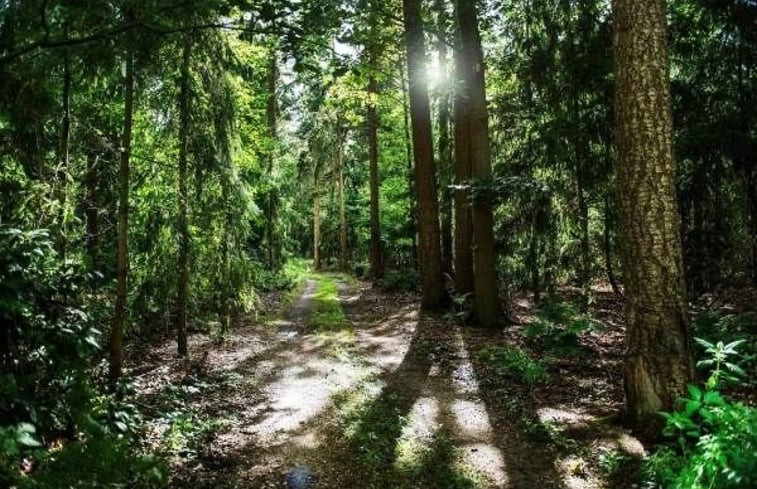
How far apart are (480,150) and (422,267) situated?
4250 millimetres

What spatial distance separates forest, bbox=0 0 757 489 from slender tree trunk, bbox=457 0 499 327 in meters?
0.05

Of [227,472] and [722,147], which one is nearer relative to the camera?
[227,472]

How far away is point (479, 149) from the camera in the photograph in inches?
486

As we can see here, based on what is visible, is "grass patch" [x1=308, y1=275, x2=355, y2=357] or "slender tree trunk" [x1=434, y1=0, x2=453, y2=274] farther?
"slender tree trunk" [x1=434, y1=0, x2=453, y2=274]

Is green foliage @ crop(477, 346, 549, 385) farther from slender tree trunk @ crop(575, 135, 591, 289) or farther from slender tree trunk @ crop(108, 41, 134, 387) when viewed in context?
slender tree trunk @ crop(108, 41, 134, 387)

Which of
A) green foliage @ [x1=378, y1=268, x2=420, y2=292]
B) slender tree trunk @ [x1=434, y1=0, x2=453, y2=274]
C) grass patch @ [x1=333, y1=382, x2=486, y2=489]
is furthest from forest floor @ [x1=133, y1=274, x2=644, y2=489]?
green foliage @ [x1=378, y1=268, x2=420, y2=292]

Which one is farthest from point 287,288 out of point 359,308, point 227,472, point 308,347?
point 227,472

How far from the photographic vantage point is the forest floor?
5961mm

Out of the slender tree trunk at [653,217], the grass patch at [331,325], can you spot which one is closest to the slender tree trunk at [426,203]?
the grass patch at [331,325]

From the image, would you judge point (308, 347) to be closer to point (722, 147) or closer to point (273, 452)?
point (273, 452)

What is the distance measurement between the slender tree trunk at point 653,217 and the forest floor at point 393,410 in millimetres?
844

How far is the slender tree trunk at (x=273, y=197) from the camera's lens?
23.1m

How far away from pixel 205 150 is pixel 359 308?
8504mm

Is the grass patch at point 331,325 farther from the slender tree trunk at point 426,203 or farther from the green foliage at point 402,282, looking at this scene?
the slender tree trunk at point 426,203
